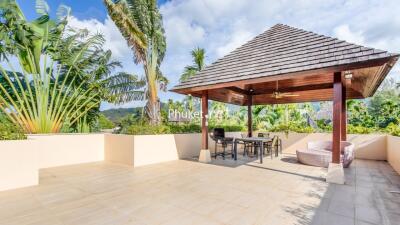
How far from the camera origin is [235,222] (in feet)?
9.34

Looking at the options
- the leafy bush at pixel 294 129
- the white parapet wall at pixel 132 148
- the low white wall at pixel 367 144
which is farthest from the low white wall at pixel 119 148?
the low white wall at pixel 367 144

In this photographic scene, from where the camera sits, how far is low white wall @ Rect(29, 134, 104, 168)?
6.57m

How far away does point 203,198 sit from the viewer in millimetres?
3799

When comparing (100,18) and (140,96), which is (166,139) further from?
(100,18)

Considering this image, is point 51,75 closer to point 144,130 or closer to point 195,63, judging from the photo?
point 144,130

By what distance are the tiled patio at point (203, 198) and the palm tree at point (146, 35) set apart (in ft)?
13.9

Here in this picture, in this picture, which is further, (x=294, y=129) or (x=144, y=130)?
(x=294, y=129)

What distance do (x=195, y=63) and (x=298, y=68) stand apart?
10816mm

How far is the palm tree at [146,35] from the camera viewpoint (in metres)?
8.38

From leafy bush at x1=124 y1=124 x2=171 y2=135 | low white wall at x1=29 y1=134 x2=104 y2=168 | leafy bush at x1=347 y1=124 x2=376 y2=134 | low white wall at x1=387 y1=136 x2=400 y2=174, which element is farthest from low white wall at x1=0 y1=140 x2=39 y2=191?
leafy bush at x1=347 y1=124 x2=376 y2=134

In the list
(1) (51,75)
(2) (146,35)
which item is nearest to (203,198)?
(1) (51,75)

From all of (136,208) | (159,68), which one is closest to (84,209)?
(136,208)

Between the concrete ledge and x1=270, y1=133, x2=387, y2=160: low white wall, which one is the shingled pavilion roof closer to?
x1=270, y1=133, x2=387, y2=160: low white wall

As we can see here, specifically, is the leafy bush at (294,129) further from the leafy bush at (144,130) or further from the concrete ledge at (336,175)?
the leafy bush at (144,130)
